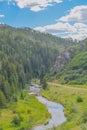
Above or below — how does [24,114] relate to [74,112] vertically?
below

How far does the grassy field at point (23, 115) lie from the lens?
129m

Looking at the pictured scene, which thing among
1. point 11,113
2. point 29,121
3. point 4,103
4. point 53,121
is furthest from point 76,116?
point 4,103

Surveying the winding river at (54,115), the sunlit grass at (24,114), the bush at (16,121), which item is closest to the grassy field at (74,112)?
the winding river at (54,115)

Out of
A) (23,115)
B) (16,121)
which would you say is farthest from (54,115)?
(16,121)

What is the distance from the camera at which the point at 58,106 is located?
179m

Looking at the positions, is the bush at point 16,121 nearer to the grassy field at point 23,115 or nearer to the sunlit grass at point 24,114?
the grassy field at point 23,115

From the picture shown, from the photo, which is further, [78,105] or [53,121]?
[78,105]

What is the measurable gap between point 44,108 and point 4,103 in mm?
18729

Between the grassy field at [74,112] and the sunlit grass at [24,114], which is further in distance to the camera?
the sunlit grass at [24,114]

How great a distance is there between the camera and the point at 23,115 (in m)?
147

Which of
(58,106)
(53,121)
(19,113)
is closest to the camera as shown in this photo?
(53,121)

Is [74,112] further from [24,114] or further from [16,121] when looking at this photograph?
[16,121]

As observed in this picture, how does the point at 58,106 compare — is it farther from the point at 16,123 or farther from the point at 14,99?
the point at 16,123

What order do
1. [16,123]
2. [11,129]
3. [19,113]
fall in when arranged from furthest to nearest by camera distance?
[19,113] → [16,123] → [11,129]
